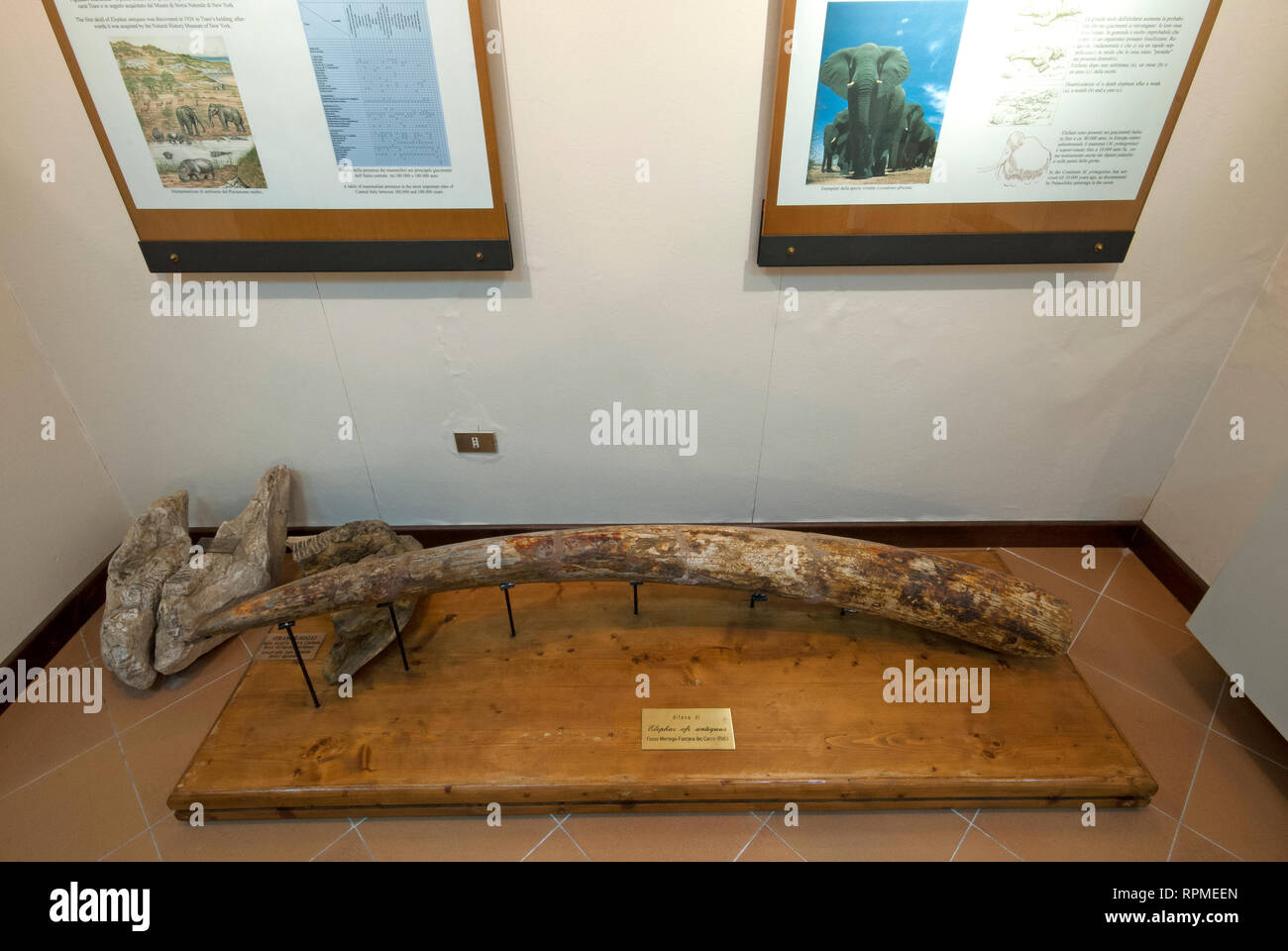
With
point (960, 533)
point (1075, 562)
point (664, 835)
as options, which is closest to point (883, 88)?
point (960, 533)

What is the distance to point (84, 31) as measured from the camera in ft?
6.75

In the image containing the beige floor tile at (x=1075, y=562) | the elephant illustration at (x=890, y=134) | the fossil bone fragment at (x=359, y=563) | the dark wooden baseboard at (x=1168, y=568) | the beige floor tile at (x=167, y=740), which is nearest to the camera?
the elephant illustration at (x=890, y=134)

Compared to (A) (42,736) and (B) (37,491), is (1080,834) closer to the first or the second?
(A) (42,736)

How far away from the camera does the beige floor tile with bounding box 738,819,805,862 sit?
2012 mm

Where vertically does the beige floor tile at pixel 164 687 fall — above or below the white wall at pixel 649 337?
below

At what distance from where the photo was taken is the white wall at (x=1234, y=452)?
8.29ft

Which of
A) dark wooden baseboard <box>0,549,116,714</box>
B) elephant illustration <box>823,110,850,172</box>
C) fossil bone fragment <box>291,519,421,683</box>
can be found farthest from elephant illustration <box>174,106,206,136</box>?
elephant illustration <box>823,110,850,172</box>

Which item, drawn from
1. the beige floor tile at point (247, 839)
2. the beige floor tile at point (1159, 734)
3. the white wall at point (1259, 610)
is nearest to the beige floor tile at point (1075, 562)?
the beige floor tile at point (1159, 734)

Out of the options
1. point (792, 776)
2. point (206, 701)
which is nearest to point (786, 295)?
point (792, 776)

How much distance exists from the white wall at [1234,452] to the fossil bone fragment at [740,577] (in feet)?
3.09

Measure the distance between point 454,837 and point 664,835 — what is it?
2.29 feet

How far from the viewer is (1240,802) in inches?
85.3

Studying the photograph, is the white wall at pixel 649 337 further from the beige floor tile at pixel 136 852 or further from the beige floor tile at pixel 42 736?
the beige floor tile at pixel 136 852
